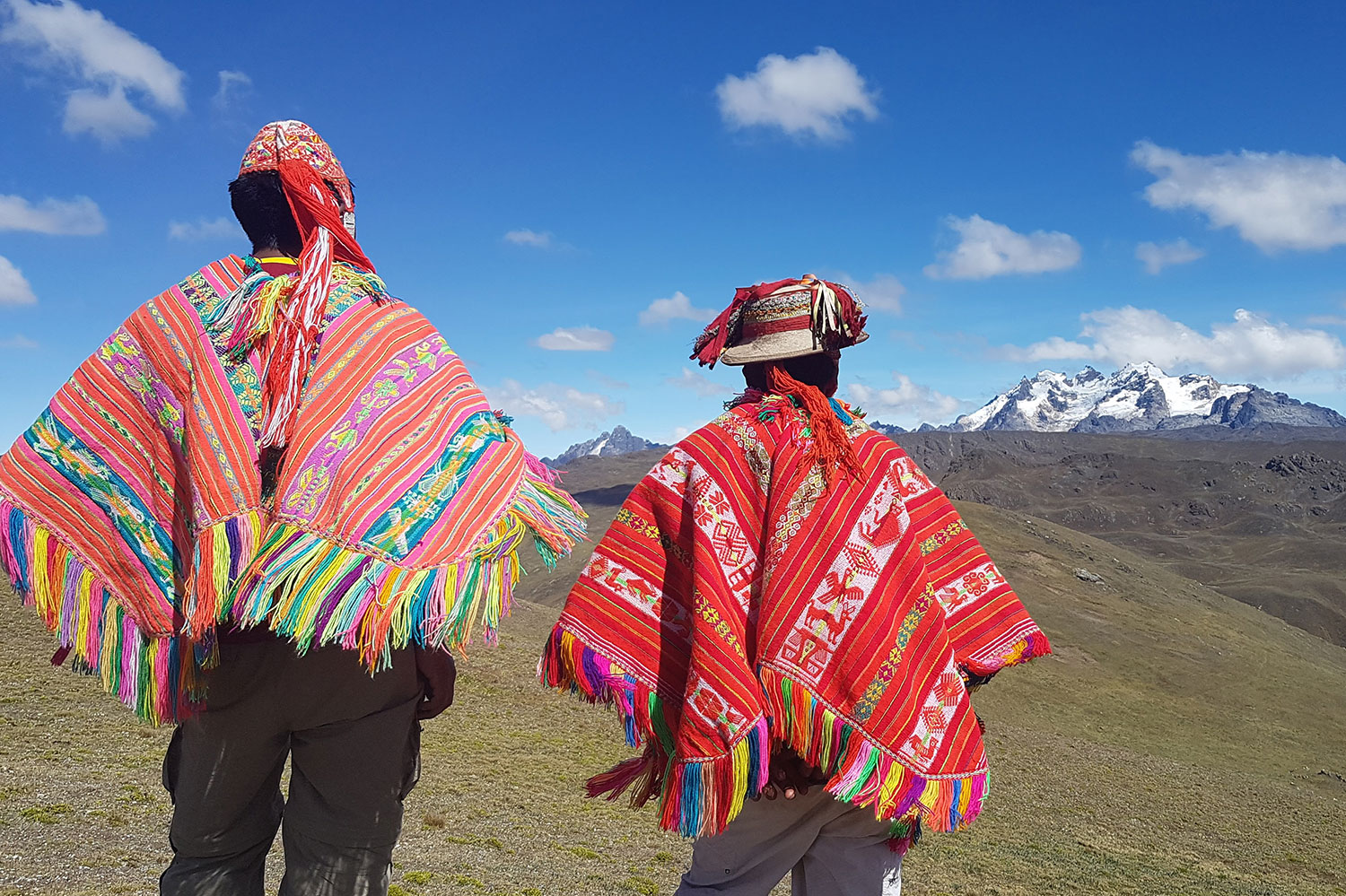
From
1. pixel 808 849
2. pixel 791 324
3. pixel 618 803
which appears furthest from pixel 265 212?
pixel 618 803

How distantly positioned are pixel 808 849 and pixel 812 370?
4.51 ft

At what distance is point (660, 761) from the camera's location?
2602mm

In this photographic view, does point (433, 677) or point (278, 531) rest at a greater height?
point (278, 531)

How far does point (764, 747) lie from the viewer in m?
2.44

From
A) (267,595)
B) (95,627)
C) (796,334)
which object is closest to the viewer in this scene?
(267,595)

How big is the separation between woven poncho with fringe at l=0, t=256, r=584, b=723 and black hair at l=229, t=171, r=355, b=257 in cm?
15

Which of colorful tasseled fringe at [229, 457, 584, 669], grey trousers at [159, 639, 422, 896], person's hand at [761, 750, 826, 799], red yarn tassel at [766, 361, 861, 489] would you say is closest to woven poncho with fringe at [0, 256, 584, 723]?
colorful tasseled fringe at [229, 457, 584, 669]

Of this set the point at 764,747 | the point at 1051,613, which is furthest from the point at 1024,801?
the point at 1051,613

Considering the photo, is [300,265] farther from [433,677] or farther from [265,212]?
[433,677]

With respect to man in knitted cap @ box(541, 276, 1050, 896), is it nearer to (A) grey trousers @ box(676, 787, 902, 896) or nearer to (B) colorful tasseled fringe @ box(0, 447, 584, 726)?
(A) grey trousers @ box(676, 787, 902, 896)

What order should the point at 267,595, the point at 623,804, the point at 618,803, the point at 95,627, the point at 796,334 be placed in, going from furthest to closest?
the point at 623,804 → the point at 618,803 → the point at 796,334 → the point at 95,627 → the point at 267,595

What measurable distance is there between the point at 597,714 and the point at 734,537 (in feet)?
41.6

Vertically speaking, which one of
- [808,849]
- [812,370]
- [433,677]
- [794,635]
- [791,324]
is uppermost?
[791,324]

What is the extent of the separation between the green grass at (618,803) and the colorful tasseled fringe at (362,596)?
10.4 ft
